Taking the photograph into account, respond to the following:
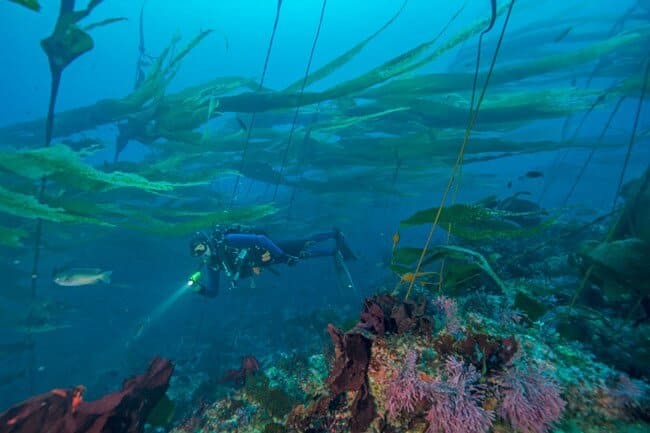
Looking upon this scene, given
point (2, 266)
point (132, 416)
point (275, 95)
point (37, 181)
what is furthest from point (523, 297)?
point (2, 266)

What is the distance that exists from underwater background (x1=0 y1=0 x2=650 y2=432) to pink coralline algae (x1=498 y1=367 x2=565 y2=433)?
0.02m

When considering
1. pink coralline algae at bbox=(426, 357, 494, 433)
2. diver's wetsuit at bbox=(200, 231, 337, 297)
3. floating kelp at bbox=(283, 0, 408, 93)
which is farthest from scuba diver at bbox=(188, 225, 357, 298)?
pink coralline algae at bbox=(426, 357, 494, 433)

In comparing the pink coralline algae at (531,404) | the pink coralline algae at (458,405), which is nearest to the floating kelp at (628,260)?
the pink coralline algae at (531,404)

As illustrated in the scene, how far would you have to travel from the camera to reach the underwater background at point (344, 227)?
6.93 ft

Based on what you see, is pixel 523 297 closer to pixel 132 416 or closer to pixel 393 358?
pixel 393 358

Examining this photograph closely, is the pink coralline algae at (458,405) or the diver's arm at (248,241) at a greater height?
the pink coralline algae at (458,405)

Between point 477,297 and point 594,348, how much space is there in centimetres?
83

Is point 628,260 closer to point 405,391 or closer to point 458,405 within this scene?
point 458,405

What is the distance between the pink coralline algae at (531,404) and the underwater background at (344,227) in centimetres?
2

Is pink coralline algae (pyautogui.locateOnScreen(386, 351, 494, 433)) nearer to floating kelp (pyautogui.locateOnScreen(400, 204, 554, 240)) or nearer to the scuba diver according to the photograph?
floating kelp (pyautogui.locateOnScreen(400, 204, 554, 240))

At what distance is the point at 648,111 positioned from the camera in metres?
36.0

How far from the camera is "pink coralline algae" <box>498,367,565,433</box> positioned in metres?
1.58

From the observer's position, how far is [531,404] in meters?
1.60

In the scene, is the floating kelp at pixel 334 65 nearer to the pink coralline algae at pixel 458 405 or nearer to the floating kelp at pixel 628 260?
the floating kelp at pixel 628 260
